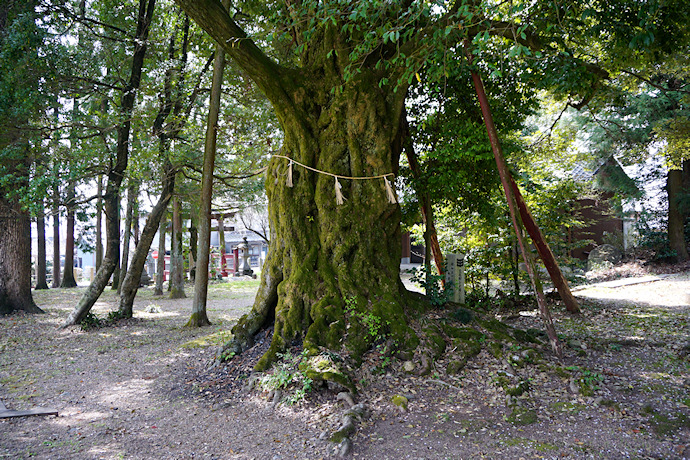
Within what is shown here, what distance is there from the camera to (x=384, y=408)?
12.1ft

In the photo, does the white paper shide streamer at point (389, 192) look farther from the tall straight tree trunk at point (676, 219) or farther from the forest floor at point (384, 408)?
the tall straight tree trunk at point (676, 219)

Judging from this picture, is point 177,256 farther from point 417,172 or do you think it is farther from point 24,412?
point 24,412

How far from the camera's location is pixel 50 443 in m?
3.42

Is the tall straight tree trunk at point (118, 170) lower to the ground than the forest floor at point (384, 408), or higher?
higher

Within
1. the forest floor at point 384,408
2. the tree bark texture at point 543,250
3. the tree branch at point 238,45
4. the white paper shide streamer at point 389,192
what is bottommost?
the forest floor at point 384,408

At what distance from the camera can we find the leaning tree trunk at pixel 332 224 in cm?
483

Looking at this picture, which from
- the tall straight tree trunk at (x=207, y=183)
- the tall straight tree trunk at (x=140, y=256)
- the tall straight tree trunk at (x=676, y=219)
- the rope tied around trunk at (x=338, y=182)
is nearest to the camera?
the rope tied around trunk at (x=338, y=182)

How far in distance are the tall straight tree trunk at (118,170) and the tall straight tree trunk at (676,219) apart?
1566cm

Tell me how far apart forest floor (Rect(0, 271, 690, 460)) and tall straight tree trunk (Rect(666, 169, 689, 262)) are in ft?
30.4

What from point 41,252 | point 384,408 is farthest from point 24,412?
point 41,252

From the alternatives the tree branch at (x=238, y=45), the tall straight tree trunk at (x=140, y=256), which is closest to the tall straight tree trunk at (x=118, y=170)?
the tall straight tree trunk at (x=140, y=256)

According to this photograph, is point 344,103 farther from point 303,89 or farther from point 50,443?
point 50,443

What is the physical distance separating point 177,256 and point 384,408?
10.3m

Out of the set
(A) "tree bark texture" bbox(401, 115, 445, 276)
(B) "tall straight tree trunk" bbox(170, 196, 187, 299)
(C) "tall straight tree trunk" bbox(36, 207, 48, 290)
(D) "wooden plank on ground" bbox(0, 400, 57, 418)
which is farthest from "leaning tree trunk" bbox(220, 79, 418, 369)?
(C) "tall straight tree trunk" bbox(36, 207, 48, 290)
